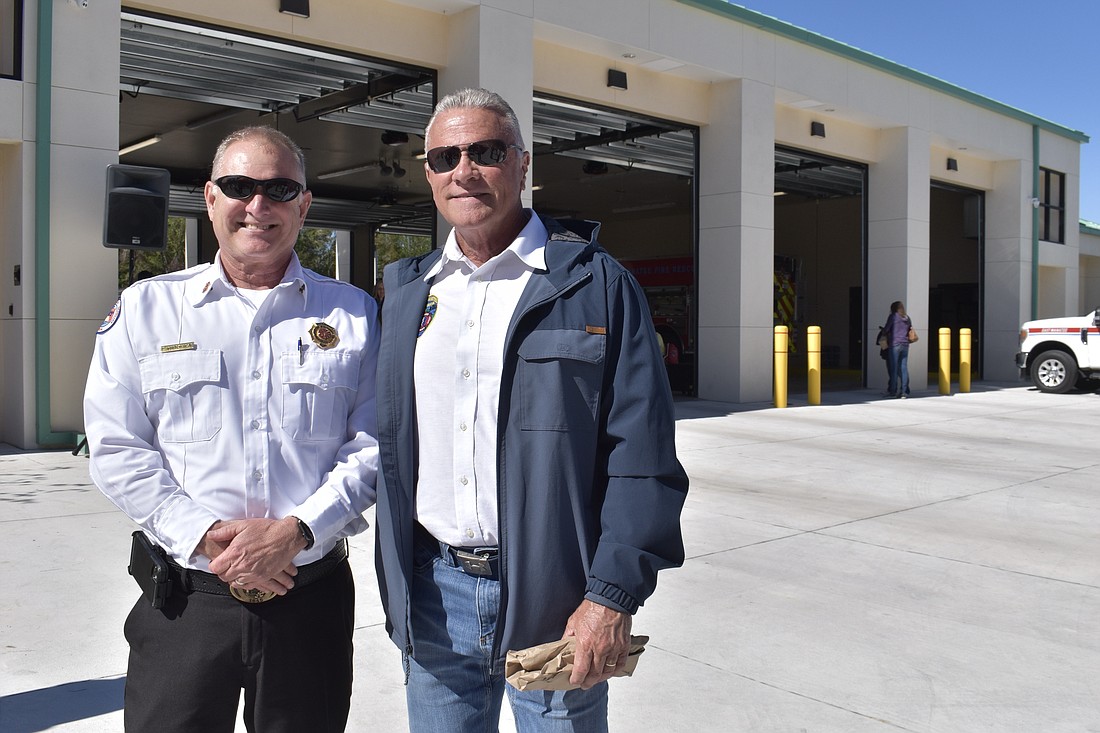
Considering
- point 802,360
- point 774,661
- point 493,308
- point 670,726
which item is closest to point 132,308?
point 493,308

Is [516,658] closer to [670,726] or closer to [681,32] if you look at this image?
[670,726]

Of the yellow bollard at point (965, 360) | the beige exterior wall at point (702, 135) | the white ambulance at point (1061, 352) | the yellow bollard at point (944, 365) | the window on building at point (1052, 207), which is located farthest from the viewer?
the window on building at point (1052, 207)

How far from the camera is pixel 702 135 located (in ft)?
54.4

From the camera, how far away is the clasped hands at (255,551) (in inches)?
86.0

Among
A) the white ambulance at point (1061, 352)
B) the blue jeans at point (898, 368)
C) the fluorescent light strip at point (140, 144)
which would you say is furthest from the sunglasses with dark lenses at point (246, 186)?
the fluorescent light strip at point (140, 144)

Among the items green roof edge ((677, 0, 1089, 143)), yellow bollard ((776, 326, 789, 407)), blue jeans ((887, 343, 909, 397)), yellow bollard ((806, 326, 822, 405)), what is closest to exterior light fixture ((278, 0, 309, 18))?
green roof edge ((677, 0, 1089, 143))

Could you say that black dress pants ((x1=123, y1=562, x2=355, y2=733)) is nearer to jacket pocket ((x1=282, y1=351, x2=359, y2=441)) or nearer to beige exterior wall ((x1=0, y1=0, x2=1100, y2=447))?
jacket pocket ((x1=282, y1=351, x2=359, y2=441))

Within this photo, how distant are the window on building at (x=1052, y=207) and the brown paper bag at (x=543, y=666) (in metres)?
25.1

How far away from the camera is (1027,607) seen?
5055 mm

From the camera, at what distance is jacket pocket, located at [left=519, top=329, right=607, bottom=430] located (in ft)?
6.79

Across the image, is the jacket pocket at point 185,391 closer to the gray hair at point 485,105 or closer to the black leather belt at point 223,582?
the black leather belt at point 223,582

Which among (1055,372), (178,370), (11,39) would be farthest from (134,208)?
(1055,372)

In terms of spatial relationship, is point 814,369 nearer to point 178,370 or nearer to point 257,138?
point 257,138

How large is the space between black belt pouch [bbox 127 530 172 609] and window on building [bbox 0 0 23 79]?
905cm
